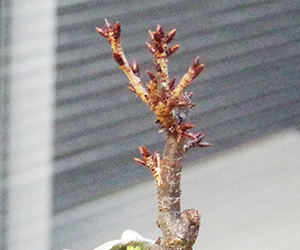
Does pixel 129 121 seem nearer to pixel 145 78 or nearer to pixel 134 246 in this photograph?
pixel 145 78

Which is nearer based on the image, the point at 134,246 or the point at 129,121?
the point at 134,246

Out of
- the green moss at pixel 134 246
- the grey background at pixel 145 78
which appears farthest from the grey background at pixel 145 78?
the green moss at pixel 134 246

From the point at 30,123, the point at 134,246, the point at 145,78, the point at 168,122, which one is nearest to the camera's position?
the point at 168,122

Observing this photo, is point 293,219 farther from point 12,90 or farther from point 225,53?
point 12,90

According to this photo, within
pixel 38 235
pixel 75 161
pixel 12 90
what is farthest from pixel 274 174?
pixel 12 90

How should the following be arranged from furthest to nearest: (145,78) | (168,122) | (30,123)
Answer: (145,78), (30,123), (168,122)

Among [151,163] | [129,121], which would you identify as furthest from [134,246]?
[129,121]

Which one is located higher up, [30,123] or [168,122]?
[30,123]
